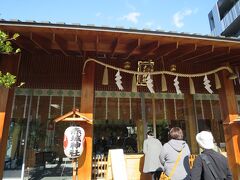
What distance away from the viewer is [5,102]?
5746 mm

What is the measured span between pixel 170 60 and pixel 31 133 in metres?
6.49

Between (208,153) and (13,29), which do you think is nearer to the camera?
(208,153)

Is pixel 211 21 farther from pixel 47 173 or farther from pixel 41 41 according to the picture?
pixel 41 41

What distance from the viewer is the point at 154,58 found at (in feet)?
23.6

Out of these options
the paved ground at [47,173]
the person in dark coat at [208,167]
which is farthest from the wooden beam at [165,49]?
the paved ground at [47,173]

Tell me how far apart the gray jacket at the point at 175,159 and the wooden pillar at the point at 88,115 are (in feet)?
8.16

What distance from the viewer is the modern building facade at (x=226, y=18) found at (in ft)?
91.0

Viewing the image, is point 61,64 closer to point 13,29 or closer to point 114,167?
point 13,29

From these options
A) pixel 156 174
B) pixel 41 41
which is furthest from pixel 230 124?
pixel 41 41

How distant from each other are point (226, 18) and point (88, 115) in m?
30.2

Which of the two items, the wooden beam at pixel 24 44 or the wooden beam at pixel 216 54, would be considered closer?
the wooden beam at pixel 24 44

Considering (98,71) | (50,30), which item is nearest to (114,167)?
(98,71)

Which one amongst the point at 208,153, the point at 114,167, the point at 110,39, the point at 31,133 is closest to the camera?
the point at 208,153

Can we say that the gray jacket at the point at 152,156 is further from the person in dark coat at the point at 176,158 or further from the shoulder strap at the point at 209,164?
the shoulder strap at the point at 209,164
